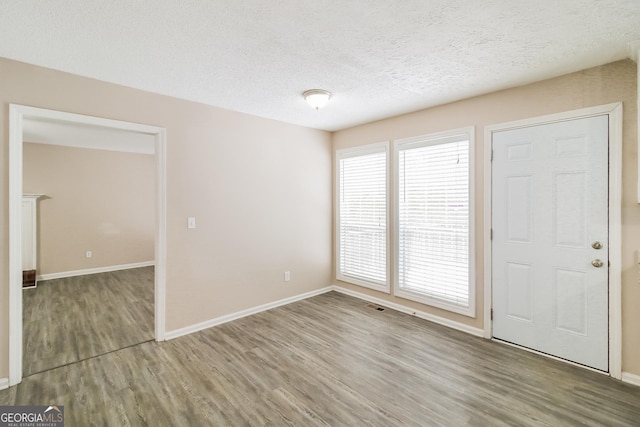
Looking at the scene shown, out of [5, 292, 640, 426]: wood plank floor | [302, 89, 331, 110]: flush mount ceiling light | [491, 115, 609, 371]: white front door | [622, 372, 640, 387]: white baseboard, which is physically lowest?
[5, 292, 640, 426]: wood plank floor

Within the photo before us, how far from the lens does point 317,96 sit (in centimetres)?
296

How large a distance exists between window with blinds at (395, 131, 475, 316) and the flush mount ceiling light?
132cm

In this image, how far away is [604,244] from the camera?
2424mm

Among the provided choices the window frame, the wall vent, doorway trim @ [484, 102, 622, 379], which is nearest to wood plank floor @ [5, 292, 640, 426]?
doorway trim @ [484, 102, 622, 379]

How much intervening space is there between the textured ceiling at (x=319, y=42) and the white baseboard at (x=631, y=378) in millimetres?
2530

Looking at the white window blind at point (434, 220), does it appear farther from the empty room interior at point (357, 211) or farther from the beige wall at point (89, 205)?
the beige wall at point (89, 205)

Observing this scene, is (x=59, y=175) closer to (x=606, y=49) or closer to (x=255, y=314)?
(x=255, y=314)

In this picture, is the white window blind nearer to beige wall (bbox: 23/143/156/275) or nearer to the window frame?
the window frame

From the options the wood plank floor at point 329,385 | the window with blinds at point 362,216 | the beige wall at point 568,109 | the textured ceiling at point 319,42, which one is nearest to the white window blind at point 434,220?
the beige wall at point 568,109

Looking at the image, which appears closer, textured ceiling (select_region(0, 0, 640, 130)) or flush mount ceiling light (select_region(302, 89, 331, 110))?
textured ceiling (select_region(0, 0, 640, 130))

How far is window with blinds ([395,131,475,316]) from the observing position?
327 cm

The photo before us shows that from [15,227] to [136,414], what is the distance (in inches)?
69.4

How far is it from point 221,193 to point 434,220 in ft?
8.66

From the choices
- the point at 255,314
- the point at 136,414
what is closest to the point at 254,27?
the point at 136,414
